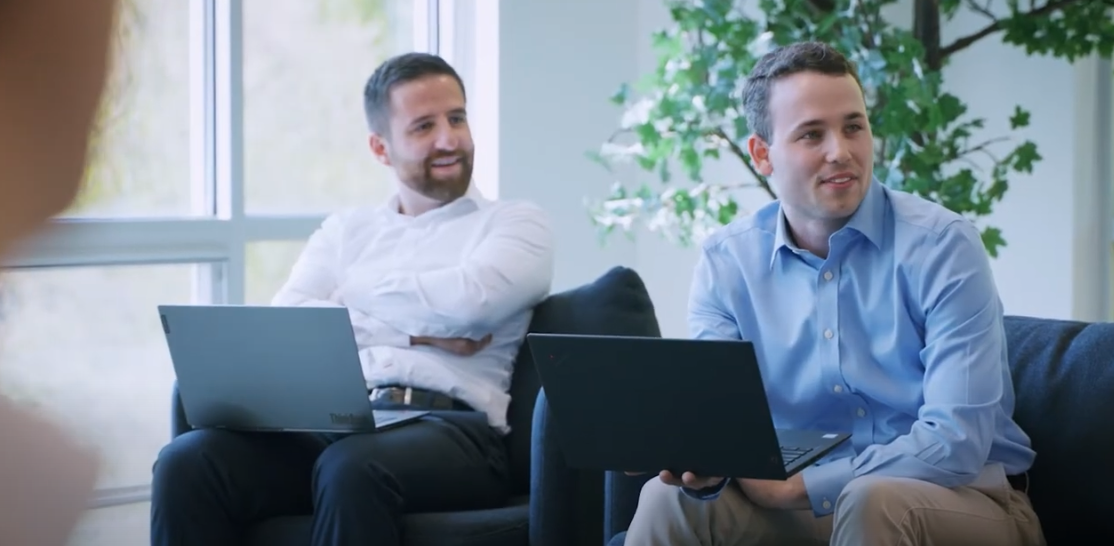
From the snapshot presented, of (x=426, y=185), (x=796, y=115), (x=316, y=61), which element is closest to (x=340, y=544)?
(x=426, y=185)

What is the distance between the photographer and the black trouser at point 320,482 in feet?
8.18

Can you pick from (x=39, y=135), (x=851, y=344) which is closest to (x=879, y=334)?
(x=851, y=344)

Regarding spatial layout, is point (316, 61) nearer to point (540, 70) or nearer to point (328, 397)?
point (540, 70)

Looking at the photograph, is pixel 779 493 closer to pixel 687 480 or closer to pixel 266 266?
pixel 687 480

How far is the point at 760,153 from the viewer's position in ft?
8.20

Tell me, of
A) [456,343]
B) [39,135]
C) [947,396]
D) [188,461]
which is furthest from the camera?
[456,343]

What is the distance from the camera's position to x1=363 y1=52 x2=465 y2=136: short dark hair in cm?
310

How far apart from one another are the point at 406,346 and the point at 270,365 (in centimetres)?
44

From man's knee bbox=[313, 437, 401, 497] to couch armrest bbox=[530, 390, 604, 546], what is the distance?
0.27 m

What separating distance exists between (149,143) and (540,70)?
118cm

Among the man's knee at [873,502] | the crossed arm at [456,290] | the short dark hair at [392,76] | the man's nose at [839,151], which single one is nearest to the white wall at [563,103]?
the short dark hair at [392,76]

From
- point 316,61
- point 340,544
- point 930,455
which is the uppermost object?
point 316,61

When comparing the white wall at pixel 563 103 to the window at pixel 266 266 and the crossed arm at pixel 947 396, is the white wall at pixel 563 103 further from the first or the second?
the crossed arm at pixel 947 396

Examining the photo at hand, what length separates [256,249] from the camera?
382 centimetres
